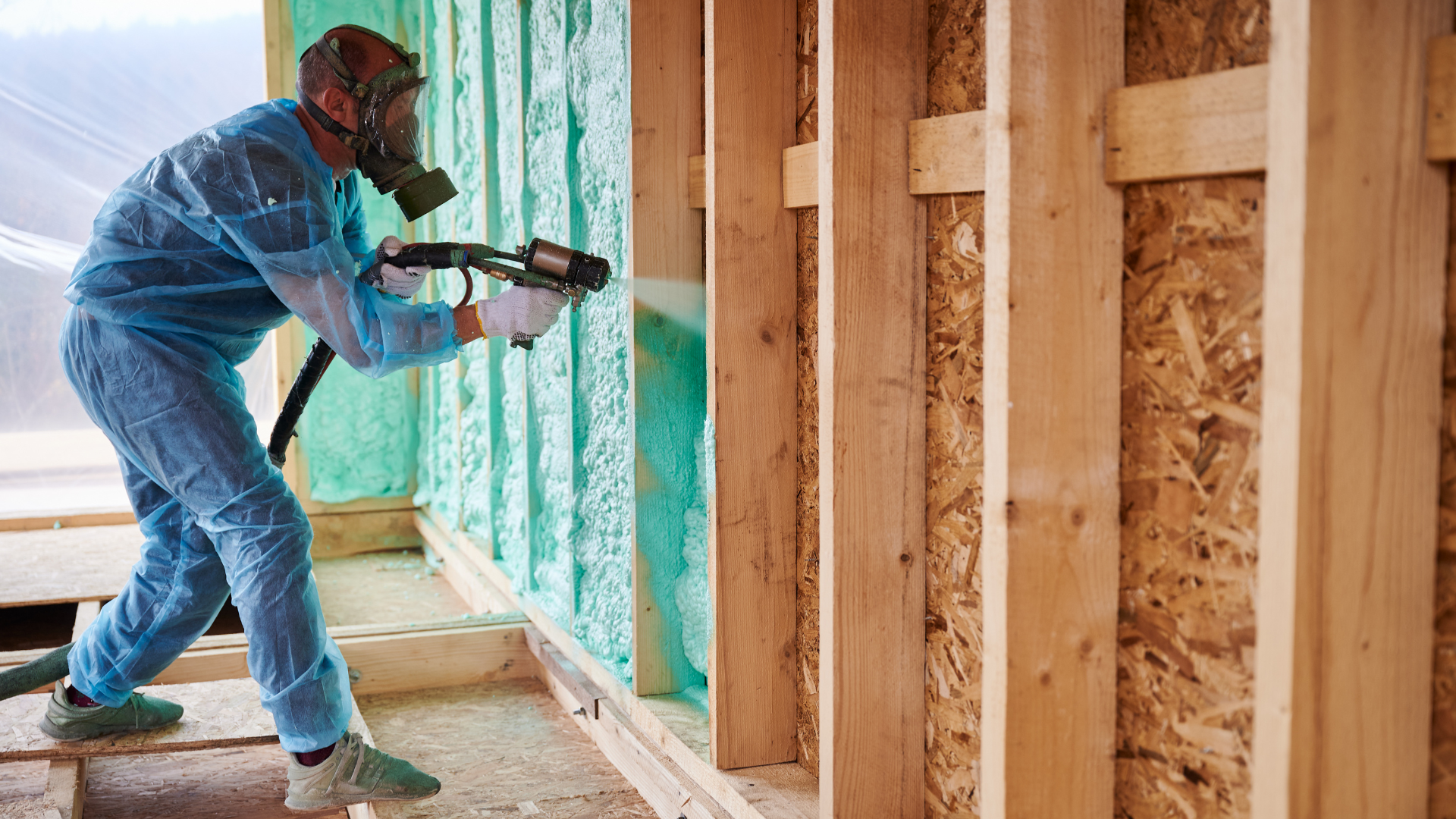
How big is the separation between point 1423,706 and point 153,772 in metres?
2.58

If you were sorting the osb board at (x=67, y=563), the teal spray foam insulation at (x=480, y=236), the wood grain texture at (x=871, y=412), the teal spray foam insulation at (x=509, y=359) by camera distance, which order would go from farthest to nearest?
the teal spray foam insulation at (x=480, y=236)
the osb board at (x=67, y=563)
the teal spray foam insulation at (x=509, y=359)
the wood grain texture at (x=871, y=412)

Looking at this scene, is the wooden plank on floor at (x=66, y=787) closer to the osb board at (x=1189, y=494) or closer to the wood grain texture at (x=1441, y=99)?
the osb board at (x=1189, y=494)

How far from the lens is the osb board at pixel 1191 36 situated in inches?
44.3

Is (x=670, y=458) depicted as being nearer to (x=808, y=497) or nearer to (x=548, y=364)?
(x=808, y=497)

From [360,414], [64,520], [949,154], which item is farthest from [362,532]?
[949,154]

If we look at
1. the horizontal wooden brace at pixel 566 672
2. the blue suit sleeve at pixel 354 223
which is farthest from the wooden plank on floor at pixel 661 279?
the blue suit sleeve at pixel 354 223

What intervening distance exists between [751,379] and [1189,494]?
0.90 metres

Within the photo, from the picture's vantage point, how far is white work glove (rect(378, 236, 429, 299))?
7.35ft

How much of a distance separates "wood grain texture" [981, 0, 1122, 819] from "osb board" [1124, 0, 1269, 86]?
0.09ft

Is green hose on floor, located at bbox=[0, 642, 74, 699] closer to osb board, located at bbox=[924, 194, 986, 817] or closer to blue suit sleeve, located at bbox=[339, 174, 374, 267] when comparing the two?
blue suit sleeve, located at bbox=[339, 174, 374, 267]

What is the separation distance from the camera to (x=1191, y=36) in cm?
120

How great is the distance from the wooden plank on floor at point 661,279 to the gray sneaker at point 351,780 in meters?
0.52

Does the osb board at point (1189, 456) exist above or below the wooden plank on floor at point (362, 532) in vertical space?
above

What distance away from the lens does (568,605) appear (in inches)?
111
